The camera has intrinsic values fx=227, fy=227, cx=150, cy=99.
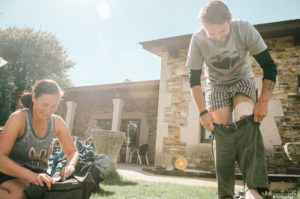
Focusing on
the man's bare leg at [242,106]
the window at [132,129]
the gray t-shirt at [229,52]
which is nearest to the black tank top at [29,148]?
the gray t-shirt at [229,52]

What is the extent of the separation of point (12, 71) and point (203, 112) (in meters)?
19.5

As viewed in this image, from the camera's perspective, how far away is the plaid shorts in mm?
1633

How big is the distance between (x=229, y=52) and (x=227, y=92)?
30 centimetres

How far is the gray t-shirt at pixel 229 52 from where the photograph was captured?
160 cm

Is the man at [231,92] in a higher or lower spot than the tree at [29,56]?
lower

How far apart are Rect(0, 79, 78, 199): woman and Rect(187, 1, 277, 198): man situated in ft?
3.37

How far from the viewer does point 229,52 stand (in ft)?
5.36

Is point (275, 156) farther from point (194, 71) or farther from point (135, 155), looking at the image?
point (135, 155)

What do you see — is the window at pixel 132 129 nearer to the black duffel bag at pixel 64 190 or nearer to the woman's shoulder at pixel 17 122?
the woman's shoulder at pixel 17 122

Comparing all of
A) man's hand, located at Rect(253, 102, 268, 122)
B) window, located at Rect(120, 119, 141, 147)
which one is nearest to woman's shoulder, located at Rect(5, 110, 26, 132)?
man's hand, located at Rect(253, 102, 268, 122)

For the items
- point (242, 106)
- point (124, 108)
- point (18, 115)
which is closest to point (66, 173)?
point (18, 115)

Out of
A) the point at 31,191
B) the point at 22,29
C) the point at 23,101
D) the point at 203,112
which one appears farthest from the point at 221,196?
the point at 22,29

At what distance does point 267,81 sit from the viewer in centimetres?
156

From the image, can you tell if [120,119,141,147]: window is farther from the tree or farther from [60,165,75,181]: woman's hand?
the tree
